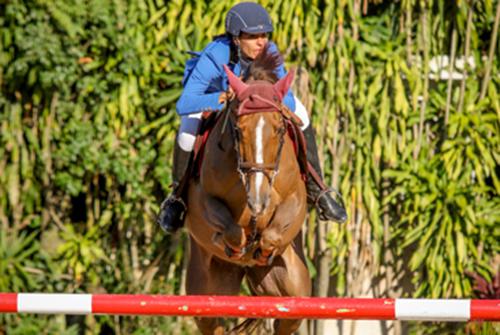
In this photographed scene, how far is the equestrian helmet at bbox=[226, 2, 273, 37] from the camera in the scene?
614 centimetres

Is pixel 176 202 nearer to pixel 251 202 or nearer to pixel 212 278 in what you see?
pixel 212 278

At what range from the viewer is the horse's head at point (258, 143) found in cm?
535

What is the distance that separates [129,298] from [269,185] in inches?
37.2

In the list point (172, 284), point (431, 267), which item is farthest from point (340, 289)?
point (172, 284)

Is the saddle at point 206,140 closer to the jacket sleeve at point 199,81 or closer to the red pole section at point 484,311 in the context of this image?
the jacket sleeve at point 199,81

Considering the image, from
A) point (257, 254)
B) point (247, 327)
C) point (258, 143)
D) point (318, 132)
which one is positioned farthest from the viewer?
point (318, 132)

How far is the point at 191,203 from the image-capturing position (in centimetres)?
646

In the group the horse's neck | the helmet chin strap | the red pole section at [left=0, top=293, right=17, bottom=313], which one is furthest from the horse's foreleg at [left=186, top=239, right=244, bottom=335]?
the red pole section at [left=0, top=293, right=17, bottom=313]

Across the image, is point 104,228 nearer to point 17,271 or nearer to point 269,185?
point 17,271

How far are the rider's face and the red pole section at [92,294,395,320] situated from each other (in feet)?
5.82

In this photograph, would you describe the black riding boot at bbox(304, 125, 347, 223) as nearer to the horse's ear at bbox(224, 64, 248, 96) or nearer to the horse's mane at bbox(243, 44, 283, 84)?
the horse's mane at bbox(243, 44, 283, 84)

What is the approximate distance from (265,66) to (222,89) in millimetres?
533

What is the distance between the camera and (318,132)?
30.1ft

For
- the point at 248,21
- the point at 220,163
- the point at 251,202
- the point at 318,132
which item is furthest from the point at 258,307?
the point at 318,132
